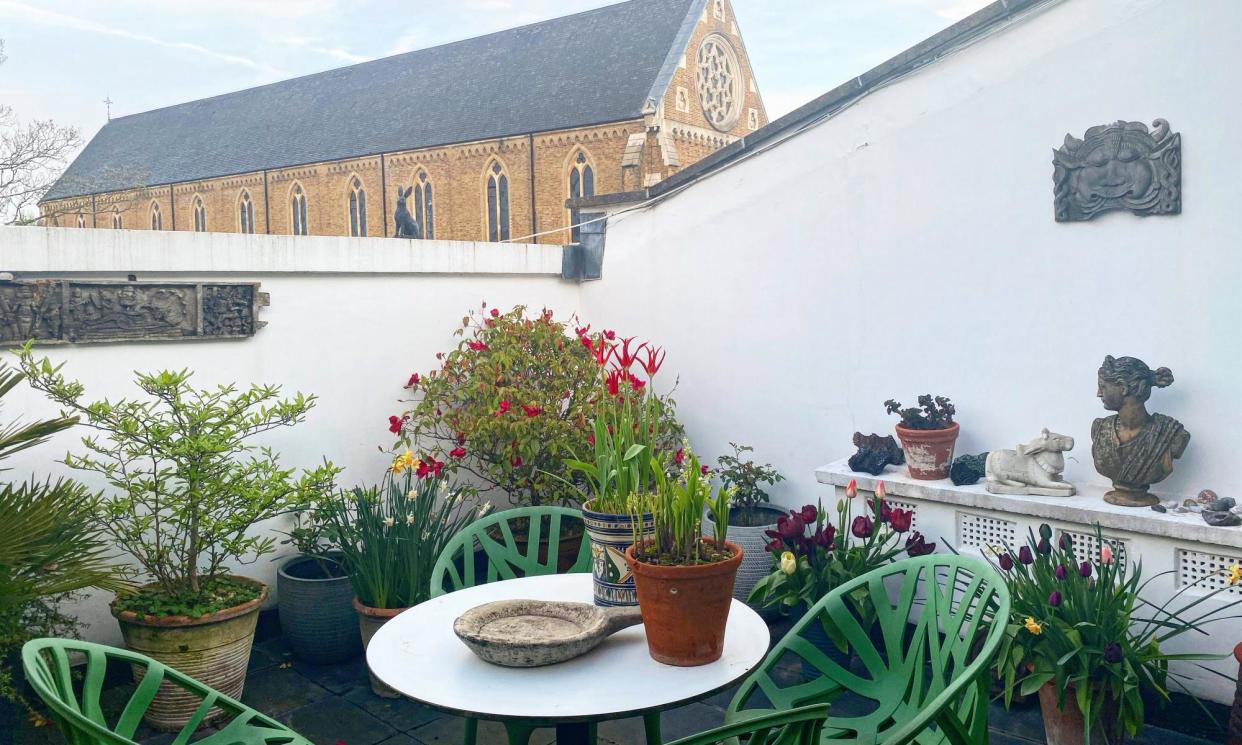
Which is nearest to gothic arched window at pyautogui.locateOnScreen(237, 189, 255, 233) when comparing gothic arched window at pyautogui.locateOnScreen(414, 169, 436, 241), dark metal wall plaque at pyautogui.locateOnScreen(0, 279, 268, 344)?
gothic arched window at pyautogui.locateOnScreen(414, 169, 436, 241)

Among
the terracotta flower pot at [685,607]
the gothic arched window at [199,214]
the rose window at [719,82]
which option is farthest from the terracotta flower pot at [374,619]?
the gothic arched window at [199,214]

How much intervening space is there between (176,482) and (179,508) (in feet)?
0.98

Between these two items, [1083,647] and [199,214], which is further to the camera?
[199,214]

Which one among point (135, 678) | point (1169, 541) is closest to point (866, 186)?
point (1169, 541)

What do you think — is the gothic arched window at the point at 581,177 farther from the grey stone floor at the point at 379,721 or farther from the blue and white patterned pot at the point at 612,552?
the blue and white patterned pot at the point at 612,552

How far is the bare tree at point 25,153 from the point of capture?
79.3 feet

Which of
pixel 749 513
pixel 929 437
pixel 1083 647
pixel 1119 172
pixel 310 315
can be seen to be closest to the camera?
pixel 1083 647

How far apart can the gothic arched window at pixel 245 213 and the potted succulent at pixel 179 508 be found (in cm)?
2519

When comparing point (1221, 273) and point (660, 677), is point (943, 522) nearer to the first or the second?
point (1221, 273)

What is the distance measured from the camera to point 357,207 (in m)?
24.7

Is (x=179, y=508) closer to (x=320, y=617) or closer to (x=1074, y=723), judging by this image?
(x=320, y=617)

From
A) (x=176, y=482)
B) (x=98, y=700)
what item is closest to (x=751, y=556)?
(x=176, y=482)

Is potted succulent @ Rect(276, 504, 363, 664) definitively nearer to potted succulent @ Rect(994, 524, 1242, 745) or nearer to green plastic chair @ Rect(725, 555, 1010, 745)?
green plastic chair @ Rect(725, 555, 1010, 745)

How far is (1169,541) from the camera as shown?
133 inches
